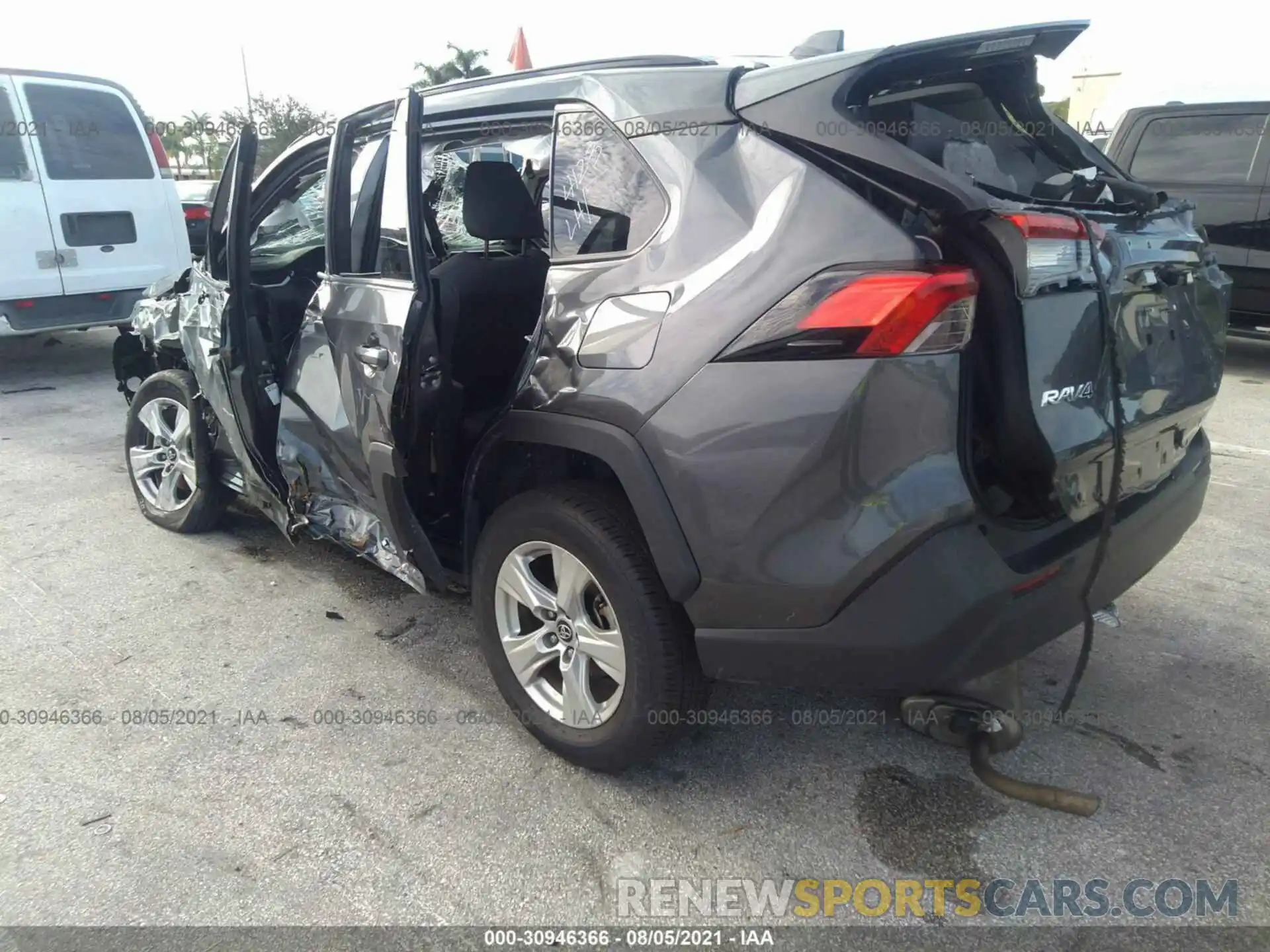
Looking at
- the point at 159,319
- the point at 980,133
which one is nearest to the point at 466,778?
the point at 980,133

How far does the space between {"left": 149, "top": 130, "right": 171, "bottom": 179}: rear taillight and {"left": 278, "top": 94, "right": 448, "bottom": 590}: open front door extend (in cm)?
569

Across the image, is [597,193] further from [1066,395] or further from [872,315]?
[1066,395]

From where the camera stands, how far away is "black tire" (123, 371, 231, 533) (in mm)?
3930

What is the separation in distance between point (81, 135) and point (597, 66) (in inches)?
261

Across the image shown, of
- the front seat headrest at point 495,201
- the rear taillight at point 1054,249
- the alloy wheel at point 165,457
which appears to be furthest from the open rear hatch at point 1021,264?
the alloy wheel at point 165,457

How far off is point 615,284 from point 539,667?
44.1 inches

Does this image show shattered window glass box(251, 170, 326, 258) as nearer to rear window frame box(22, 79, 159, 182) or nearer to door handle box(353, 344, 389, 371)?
door handle box(353, 344, 389, 371)

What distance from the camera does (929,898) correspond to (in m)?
2.08

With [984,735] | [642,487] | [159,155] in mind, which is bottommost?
[984,735]

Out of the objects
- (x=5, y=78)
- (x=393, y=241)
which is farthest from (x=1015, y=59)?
(x=5, y=78)

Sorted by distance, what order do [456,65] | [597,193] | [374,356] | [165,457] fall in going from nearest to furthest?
[597,193] → [374,356] → [165,457] → [456,65]

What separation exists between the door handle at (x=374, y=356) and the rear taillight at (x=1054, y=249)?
1734mm

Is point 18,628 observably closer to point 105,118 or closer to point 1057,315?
point 1057,315

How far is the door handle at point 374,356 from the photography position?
2.69 meters
